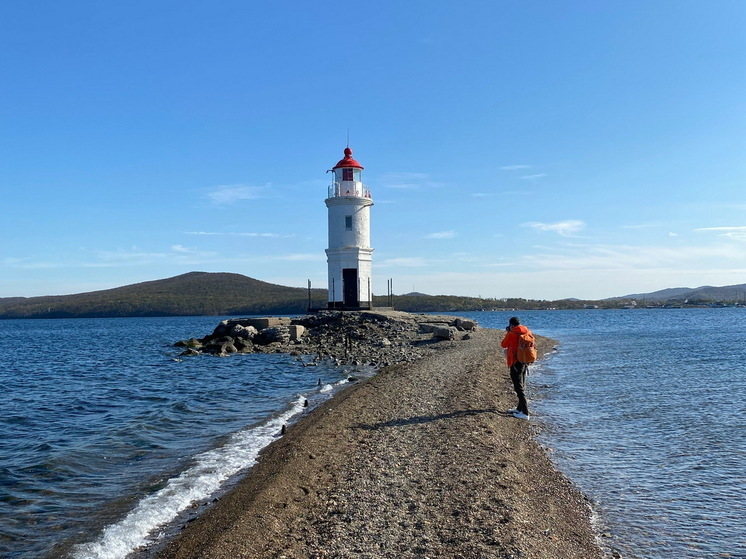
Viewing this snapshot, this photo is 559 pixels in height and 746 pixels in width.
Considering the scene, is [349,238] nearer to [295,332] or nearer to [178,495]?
[295,332]

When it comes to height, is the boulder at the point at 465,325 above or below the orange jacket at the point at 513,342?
below

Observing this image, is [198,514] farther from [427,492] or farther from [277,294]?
[277,294]

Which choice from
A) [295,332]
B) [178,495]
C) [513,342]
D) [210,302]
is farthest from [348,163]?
[210,302]

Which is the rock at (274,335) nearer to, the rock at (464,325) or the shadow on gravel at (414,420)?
the rock at (464,325)

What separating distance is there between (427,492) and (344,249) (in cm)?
3055

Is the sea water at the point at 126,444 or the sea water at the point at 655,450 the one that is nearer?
the sea water at the point at 655,450

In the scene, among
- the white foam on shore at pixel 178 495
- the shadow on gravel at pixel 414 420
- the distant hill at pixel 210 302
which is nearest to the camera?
the white foam on shore at pixel 178 495

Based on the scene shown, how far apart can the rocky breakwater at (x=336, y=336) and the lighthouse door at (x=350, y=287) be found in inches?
56.4

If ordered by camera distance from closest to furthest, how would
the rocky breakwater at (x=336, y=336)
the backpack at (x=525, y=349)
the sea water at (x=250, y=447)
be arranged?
the sea water at (x=250, y=447) < the backpack at (x=525, y=349) < the rocky breakwater at (x=336, y=336)

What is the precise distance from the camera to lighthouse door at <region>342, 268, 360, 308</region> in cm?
3853

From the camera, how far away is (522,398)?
1303cm

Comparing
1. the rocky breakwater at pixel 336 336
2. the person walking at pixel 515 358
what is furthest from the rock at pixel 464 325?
the person walking at pixel 515 358

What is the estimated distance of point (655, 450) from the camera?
10.5 m

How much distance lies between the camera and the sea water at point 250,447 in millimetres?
7340
